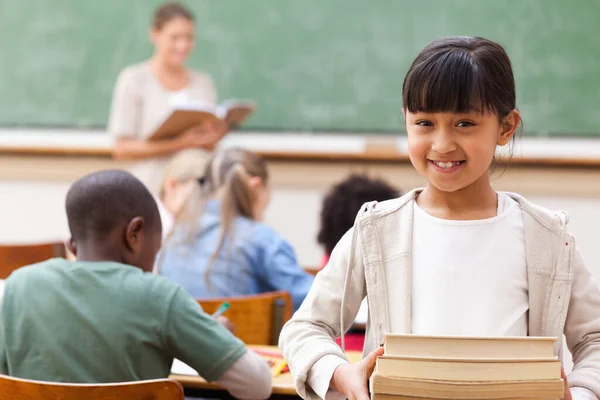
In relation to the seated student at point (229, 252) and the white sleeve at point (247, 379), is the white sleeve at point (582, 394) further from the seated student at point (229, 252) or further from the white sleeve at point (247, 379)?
the seated student at point (229, 252)

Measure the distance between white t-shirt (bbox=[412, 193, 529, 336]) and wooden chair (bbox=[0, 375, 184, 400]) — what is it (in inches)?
20.9

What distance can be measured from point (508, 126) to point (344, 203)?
1856mm

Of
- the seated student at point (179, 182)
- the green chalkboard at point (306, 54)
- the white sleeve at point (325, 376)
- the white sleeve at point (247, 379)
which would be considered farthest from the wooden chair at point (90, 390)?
the green chalkboard at point (306, 54)

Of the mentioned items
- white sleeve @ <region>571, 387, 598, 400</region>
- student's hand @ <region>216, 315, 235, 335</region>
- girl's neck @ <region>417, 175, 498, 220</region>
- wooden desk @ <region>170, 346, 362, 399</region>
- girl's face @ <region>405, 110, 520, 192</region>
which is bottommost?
wooden desk @ <region>170, 346, 362, 399</region>

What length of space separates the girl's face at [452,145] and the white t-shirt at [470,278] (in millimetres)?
76

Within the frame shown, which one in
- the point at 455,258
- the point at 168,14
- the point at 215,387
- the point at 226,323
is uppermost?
the point at 168,14

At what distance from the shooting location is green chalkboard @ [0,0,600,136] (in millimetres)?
5035

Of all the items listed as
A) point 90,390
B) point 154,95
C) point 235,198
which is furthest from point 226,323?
point 154,95

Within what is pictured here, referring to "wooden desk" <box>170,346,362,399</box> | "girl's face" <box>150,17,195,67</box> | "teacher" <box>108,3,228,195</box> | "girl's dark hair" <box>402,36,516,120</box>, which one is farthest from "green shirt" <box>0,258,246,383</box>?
"girl's face" <box>150,17,195,67</box>

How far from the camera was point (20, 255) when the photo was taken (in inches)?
130

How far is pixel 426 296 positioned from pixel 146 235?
87cm

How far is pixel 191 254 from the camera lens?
3084 millimetres

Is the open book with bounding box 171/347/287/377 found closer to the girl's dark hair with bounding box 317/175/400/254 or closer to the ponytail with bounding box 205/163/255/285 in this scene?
the ponytail with bounding box 205/163/255/285

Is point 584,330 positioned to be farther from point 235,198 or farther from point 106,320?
point 235,198
